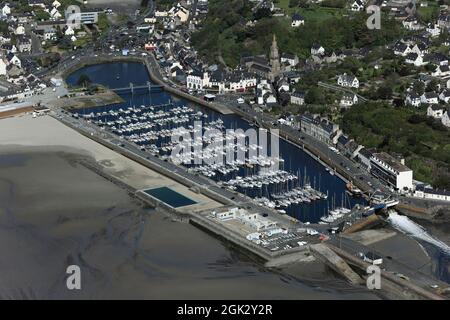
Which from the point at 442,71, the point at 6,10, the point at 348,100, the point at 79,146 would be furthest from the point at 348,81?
the point at 6,10

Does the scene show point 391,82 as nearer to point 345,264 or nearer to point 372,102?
point 372,102

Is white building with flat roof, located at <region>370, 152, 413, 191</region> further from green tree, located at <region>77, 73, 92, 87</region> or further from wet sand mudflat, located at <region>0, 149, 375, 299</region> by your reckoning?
green tree, located at <region>77, 73, 92, 87</region>

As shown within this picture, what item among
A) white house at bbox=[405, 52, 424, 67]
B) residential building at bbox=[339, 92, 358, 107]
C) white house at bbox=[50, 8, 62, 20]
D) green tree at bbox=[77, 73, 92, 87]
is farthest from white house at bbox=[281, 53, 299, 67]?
white house at bbox=[50, 8, 62, 20]

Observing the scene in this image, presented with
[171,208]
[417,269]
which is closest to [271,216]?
[171,208]

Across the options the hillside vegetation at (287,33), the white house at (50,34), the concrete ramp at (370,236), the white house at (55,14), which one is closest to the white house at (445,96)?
the hillside vegetation at (287,33)

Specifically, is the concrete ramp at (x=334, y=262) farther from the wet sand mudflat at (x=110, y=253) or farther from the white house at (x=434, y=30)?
the white house at (x=434, y=30)
